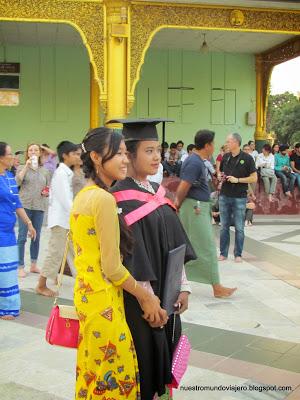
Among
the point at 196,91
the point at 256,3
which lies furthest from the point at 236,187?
the point at 196,91

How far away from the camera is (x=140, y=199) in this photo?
93.6 inches

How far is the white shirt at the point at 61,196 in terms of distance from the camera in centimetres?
542

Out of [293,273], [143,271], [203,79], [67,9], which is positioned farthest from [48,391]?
[203,79]

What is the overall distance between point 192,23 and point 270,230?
Answer: 14.8 feet

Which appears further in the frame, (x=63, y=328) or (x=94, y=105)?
(x=94, y=105)

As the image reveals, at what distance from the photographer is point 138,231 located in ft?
7.58

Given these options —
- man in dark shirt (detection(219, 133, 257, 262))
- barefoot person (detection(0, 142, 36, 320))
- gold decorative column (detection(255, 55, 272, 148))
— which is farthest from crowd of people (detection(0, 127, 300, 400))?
gold decorative column (detection(255, 55, 272, 148))

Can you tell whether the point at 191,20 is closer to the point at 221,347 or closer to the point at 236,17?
the point at 236,17

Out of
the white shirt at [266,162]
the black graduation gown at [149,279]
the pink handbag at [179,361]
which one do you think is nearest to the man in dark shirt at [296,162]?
the white shirt at [266,162]

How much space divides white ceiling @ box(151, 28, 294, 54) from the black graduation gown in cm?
1285

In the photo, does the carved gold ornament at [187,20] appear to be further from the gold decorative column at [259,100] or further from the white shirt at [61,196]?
the white shirt at [61,196]

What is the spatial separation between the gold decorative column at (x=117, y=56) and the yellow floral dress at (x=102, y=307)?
365 inches

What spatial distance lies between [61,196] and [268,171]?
8.41 m

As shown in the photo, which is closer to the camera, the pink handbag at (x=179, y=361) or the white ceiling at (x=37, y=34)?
the pink handbag at (x=179, y=361)
